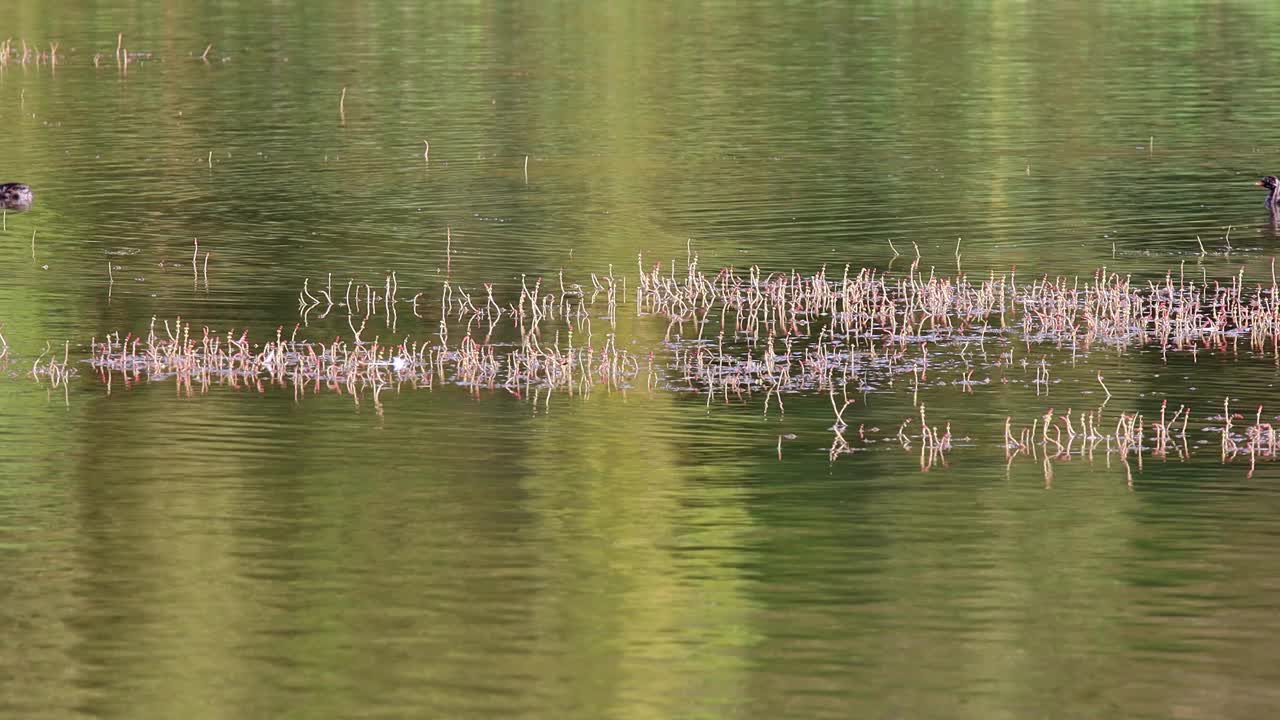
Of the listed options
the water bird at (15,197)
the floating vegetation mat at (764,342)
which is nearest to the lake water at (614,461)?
the floating vegetation mat at (764,342)

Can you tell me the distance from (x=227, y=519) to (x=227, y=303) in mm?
12468

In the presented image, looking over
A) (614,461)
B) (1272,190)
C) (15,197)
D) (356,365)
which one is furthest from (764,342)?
(15,197)

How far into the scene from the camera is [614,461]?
20.2 meters

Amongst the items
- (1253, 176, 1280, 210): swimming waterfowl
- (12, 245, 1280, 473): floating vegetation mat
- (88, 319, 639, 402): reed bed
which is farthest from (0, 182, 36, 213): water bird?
(1253, 176, 1280, 210): swimming waterfowl

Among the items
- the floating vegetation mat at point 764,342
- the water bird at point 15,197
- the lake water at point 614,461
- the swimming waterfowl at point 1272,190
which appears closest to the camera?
the lake water at point 614,461

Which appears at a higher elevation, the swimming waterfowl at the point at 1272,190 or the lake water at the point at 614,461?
the swimming waterfowl at the point at 1272,190

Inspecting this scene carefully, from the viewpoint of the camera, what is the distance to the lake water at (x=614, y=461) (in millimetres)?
14062

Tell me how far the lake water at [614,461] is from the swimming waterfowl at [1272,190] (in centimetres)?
49

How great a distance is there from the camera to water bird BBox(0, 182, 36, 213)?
132 ft

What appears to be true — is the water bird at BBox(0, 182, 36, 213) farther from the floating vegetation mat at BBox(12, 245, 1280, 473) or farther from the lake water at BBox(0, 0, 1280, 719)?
the floating vegetation mat at BBox(12, 245, 1280, 473)

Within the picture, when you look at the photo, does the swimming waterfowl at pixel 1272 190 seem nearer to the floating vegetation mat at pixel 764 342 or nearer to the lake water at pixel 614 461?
the lake water at pixel 614 461

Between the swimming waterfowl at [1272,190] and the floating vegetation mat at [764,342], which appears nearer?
the floating vegetation mat at [764,342]

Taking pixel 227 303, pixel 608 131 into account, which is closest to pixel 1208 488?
pixel 227 303

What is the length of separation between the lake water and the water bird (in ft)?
2.69
